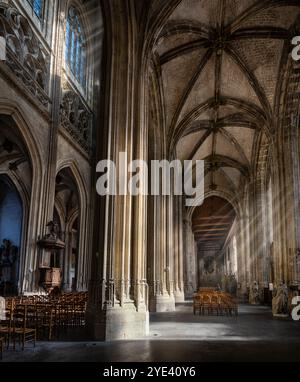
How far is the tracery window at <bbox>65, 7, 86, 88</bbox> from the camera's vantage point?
62.4ft

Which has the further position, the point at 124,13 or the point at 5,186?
the point at 5,186

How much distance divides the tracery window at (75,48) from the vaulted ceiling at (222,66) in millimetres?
4678

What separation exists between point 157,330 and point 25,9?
12.8 metres

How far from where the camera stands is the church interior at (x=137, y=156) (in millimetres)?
8484

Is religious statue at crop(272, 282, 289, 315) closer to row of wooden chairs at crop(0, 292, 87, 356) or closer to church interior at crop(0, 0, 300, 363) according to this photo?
church interior at crop(0, 0, 300, 363)

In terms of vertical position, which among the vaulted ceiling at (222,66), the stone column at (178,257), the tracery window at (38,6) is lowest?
the stone column at (178,257)

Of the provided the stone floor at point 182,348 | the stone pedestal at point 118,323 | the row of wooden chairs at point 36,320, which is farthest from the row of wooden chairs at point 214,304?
the stone pedestal at point 118,323

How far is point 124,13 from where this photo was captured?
1116 centimetres

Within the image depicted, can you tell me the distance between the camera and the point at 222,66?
19.7 m

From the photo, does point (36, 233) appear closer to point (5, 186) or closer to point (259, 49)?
point (5, 186)

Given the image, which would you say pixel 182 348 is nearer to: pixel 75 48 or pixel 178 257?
pixel 75 48

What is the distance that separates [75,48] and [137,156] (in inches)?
479

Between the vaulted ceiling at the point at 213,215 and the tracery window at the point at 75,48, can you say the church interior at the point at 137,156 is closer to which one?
the tracery window at the point at 75,48

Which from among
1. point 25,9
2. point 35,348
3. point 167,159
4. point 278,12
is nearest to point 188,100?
point 167,159
